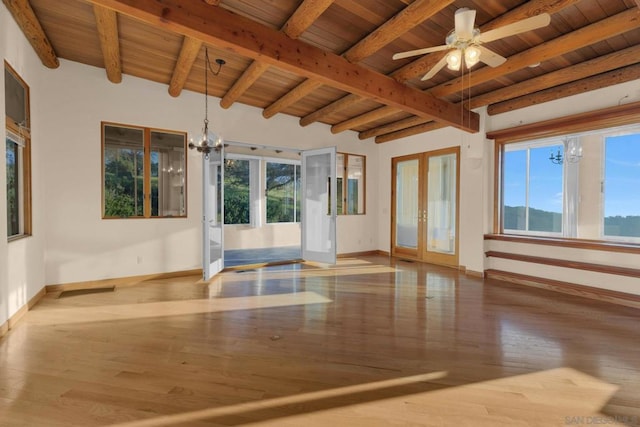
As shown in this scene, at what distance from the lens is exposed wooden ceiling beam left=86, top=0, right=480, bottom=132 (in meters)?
2.75

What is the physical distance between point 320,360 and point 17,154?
4168 mm

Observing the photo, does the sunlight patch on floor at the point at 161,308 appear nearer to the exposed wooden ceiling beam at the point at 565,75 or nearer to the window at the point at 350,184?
the window at the point at 350,184

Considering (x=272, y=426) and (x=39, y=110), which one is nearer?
(x=272, y=426)

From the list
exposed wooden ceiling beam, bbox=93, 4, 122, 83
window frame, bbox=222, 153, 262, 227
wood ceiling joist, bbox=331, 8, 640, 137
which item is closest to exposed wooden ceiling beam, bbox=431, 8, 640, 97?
wood ceiling joist, bbox=331, 8, 640, 137

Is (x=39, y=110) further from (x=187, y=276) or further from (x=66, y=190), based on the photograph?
(x=187, y=276)

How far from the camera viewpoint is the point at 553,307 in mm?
4004

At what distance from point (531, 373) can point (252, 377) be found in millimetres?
2096

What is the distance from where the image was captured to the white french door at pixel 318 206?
6.69 m

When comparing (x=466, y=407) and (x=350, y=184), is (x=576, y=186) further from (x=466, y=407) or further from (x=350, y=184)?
(x=466, y=407)

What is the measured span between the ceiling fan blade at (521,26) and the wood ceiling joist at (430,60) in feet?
2.33

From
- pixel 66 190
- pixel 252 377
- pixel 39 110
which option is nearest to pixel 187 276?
pixel 66 190

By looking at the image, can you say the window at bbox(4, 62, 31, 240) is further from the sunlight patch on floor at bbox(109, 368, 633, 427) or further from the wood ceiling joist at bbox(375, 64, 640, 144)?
the wood ceiling joist at bbox(375, 64, 640, 144)

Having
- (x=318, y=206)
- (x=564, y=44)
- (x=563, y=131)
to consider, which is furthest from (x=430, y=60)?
(x=318, y=206)

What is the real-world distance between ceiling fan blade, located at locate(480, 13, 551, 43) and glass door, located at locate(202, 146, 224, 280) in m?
3.96
